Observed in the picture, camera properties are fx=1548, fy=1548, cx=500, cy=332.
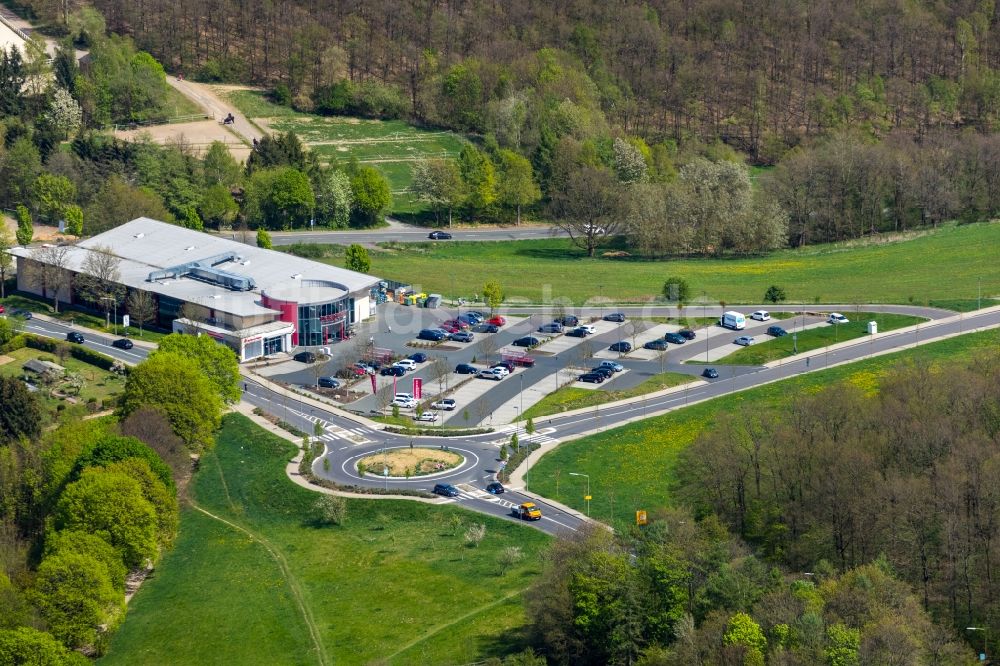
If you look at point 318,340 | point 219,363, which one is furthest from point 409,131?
point 219,363

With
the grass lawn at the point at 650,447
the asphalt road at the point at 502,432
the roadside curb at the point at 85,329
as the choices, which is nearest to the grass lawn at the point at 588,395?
the asphalt road at the point at 502,432

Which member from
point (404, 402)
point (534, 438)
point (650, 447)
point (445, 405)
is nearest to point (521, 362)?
point (445, 405)

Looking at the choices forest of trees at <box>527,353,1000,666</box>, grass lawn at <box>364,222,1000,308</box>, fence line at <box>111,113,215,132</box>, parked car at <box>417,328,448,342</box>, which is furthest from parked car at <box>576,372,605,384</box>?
fence line at <box>111,113,215,132</box>

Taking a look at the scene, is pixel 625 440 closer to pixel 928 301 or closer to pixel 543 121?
pixel 928 301

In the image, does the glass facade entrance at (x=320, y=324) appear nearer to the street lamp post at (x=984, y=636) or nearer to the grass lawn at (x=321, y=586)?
the grass lawn at (x=321, y=586)

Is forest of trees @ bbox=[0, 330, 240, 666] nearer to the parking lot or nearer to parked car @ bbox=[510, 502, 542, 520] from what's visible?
the parking lot

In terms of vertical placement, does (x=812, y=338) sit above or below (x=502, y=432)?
above

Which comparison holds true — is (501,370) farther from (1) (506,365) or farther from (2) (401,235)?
(2) (401,235)
